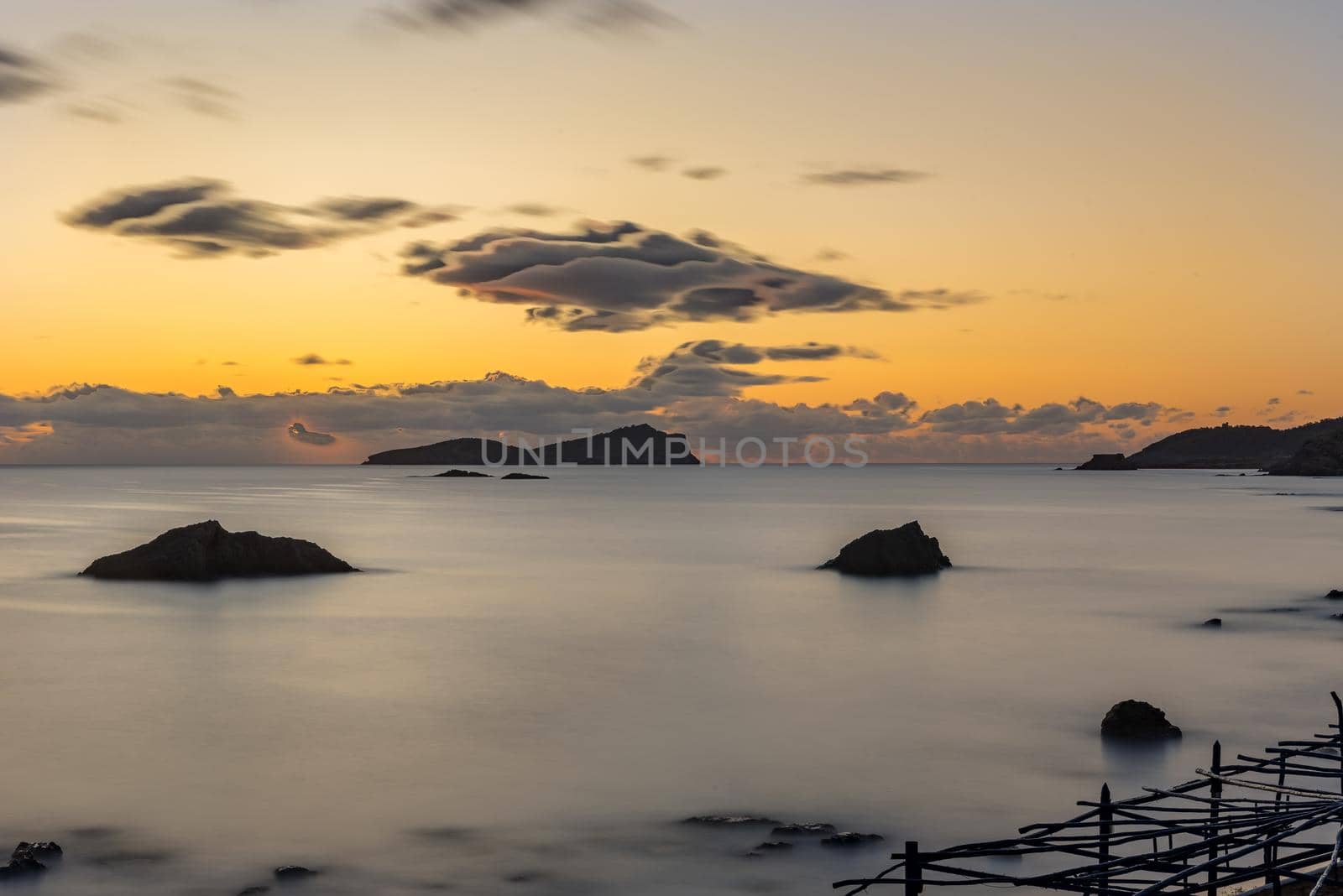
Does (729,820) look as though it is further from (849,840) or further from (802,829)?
(849,840)

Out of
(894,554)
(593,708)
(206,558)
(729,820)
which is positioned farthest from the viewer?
(894,554)

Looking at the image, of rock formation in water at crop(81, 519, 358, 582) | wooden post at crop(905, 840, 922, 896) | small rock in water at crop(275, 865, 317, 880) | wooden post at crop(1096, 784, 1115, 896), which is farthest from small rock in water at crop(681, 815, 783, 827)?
rock formation in water at crop(81, 519, 358, 582)

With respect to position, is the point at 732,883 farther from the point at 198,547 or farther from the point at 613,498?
the point at 613,498

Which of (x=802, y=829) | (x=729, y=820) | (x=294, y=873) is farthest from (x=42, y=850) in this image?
(x=802, y=829)

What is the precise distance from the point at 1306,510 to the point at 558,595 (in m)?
119

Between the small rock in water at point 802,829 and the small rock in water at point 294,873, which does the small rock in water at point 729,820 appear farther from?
the small rock in water at point 294,873

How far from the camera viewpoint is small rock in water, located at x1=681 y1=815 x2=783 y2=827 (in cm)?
1941

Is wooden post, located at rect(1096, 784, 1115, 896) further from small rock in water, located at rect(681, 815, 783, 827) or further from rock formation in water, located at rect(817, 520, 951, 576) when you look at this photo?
rock formation in water, located at rect(817, 520, 951, 576)

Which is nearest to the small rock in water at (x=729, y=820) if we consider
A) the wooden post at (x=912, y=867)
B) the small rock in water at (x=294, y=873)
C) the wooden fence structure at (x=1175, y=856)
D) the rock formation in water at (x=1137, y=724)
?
the wooden fence structure at (x=1175, y=856)

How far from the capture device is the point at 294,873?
55.8 ft

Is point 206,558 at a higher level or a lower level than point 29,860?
higher

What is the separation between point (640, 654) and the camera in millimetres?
39812

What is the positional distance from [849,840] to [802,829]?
2.92 feet

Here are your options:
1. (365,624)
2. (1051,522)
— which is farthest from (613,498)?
(365,624)
